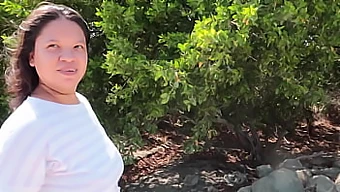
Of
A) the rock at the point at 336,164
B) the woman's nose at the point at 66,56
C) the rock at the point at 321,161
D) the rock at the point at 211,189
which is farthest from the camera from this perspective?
the rock at the point at 321,161

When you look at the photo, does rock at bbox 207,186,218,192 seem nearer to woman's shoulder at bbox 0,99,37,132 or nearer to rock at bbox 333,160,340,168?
rock at bbox 333,160,340,168

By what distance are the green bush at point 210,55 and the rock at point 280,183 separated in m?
0.61

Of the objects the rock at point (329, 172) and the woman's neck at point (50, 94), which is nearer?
the woman's neck at point (50, 94)

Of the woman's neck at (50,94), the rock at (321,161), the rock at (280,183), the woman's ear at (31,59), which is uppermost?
the woman's ear at (31,59)

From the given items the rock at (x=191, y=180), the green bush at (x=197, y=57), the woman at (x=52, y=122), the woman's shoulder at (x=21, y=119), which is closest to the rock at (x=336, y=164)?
the green bush at (x=197, y=57)

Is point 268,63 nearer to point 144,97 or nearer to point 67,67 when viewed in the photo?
point 144,97

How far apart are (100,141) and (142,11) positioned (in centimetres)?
298

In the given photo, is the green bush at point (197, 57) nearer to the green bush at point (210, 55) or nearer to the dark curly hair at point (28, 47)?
the green bush at point (210, 55)

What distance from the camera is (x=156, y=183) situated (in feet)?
19.3

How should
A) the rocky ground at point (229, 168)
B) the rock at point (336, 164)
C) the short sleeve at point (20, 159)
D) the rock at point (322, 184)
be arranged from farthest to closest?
the rock at point (336, 164)
the rocky ground at point (229, 168)
the rock at point (322, 184)
the short sleeve at point (20, 159)

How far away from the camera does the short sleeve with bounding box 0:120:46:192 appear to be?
6.43 ft

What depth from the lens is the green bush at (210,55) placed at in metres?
4.42

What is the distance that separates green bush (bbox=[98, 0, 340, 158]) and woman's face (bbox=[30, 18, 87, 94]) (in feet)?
6.97

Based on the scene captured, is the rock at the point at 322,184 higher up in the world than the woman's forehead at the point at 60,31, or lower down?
lower down
